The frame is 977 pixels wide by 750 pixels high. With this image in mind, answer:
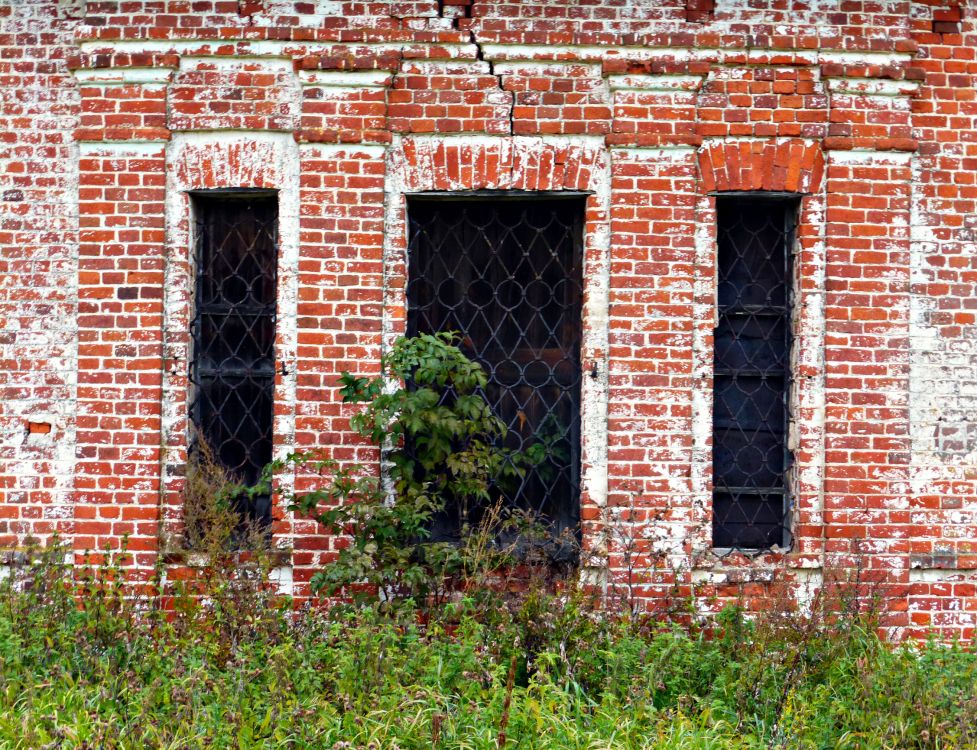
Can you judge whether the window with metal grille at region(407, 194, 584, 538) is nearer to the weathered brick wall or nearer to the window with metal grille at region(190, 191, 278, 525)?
the weathered brick wall

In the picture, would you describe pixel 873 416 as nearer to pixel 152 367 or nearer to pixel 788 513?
pixel 788 513

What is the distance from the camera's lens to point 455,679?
4891 millimetres

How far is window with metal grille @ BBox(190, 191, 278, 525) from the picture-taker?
6258 mm

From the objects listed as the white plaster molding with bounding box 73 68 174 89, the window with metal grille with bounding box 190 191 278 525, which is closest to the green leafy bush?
the window with metal grille with bounding box 190 191 278 525

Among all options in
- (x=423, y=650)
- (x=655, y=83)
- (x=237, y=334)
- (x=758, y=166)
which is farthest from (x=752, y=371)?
(x=237, y=334)

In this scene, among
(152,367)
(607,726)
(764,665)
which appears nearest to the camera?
(607,726)

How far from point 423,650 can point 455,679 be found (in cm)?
23

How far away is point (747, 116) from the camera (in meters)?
6.22

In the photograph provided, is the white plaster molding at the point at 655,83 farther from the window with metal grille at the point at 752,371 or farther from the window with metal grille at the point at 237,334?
the window with metal grille at the point at 237,334

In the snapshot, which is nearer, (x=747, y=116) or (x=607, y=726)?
(x=607, y=726)

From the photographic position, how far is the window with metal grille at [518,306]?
6.27m

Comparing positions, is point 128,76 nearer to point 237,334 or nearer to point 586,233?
point 237,334

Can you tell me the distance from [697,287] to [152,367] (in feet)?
11.0

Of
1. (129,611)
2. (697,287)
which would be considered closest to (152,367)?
(129,611)
